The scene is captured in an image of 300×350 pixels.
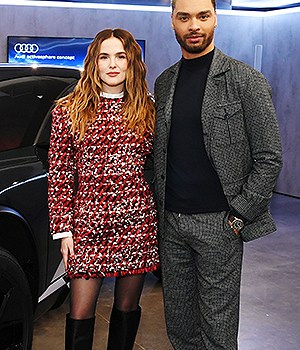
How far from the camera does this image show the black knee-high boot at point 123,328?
2.84 m

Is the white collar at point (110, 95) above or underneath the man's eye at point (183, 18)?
underneath

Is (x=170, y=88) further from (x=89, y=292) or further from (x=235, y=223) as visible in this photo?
(x=89, y=292)

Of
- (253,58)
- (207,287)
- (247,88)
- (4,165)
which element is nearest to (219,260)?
(207,287)

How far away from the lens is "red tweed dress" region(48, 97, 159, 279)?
265 centimetres

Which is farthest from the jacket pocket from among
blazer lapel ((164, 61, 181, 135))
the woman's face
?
the woman's face

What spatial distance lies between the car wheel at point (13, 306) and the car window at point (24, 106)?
63cm

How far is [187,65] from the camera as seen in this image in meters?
2.68

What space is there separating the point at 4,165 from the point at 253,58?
25.7 feet

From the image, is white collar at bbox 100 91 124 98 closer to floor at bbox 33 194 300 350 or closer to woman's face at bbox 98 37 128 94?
woman's face at bbox 98 37 128 94

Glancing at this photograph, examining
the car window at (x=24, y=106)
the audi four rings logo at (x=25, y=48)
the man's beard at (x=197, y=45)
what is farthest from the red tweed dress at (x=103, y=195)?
the audi four rings logo at (x=25, y=48)

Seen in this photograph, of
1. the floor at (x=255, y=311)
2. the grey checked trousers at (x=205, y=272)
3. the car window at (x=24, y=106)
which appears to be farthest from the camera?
the floor at (x=255, y=311)

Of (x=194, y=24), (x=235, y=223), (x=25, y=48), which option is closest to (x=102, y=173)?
(x=235, y=223)

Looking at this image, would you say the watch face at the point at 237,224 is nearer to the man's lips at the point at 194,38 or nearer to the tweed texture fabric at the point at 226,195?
the tweed texture fabric at the point at 226,195

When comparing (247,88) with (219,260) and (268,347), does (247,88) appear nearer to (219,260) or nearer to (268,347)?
(219,260)
